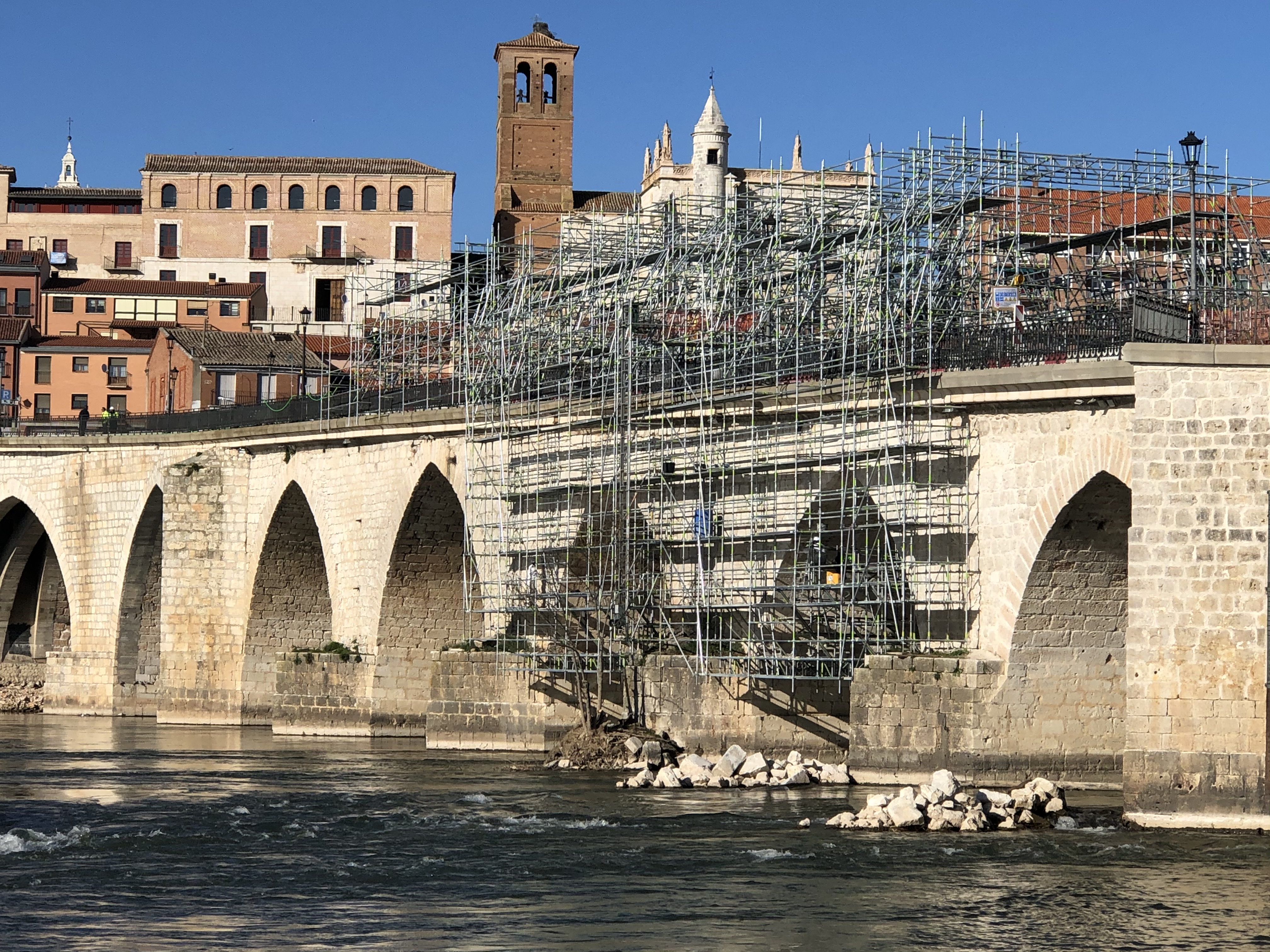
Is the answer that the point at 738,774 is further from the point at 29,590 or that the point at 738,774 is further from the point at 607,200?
the point at 607,200

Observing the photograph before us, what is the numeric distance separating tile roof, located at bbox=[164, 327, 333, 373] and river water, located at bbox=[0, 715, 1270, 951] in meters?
34.3

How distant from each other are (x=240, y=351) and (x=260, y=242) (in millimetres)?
16535

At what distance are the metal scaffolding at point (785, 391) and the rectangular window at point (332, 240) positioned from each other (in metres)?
41.4

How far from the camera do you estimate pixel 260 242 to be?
77.7 metres

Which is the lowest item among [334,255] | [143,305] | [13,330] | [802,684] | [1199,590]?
[802,684]

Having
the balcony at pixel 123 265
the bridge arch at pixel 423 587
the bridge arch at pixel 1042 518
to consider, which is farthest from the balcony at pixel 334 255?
the bridge arch at pixel 1042 518

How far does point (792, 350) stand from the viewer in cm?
3031

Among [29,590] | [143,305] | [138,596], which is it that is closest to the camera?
[138,596]

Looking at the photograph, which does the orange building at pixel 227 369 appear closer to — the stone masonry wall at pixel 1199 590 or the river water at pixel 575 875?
the river water at pixel 575 875

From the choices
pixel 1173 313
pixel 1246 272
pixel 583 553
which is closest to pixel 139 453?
pixel 583 553

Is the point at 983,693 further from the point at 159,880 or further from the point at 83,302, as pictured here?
the point at 83,302

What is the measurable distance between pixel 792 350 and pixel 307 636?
617 inches

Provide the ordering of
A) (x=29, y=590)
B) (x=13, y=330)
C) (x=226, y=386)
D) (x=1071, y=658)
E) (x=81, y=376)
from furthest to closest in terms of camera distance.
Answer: (x=81, y=376)
(x=13, y=330)
(x=226, y=386)
(x=29, y=590)
(x=1071, y=658)

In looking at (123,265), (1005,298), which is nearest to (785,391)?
(1005,298)
